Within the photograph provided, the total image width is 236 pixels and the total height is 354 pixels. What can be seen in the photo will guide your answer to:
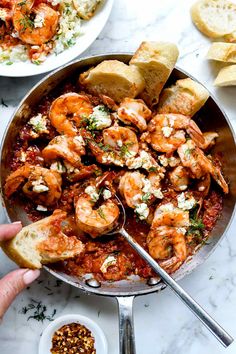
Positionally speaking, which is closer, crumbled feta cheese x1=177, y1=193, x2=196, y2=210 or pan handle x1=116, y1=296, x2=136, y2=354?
pan handle x1=116, y1=296, x2=136, y2=354

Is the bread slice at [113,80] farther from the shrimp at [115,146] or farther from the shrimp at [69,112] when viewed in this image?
the shrimp at [115,146]

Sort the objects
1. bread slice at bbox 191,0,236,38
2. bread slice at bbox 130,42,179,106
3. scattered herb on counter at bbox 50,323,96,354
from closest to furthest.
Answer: bread slice at bbox 130,42,179,106 < scattered herb on counter at bbox 50,323,96,354 < bread slice at bbox 191,0,236,38

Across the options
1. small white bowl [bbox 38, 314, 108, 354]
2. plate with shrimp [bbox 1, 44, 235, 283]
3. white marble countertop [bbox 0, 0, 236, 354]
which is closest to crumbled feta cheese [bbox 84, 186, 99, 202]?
plate with shrimp [bbox 1, 44, 235, 283]

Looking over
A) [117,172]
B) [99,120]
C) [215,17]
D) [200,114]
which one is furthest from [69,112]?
[215,17]

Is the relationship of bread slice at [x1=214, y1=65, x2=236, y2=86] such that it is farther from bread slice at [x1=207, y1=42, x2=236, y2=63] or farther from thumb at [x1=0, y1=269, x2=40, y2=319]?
thumb at [x1=0, y1=269, x2=40, y2=319]

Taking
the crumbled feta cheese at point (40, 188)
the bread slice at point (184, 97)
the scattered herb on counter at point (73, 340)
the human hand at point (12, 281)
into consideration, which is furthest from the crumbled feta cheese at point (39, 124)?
the scattered herb on counter at point (73, 340)

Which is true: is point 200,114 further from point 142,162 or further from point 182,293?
point 182,293
